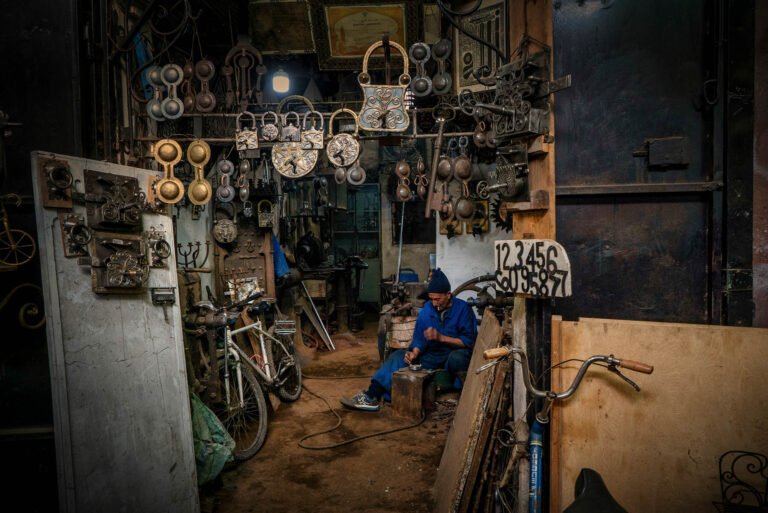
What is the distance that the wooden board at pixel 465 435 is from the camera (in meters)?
2.92

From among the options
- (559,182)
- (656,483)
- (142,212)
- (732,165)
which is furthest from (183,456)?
(732,165)

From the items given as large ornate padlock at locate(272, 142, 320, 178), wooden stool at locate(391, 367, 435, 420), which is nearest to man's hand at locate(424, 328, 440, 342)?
wooden stool at locate(391, 367, 435, 420)

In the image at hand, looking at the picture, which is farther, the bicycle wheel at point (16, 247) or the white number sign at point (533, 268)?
the bicycle wheel at point (16, 247)

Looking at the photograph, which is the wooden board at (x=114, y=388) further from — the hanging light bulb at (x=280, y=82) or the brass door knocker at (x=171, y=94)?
the hanging light bulb at (x=280, y=82)

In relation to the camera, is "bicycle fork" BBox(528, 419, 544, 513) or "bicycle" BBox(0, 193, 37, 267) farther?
"bicycle" BBox(0, 193, 37, 267)

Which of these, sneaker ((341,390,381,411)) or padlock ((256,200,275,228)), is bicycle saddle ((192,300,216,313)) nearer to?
sneaker ((341,390,381,411))

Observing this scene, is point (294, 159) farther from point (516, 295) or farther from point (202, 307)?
point (516, 295)

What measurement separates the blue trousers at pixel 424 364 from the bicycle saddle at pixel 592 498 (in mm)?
3226

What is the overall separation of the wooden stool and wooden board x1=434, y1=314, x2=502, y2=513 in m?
1.29

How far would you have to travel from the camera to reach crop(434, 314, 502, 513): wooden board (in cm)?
292

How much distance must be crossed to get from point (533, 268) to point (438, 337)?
9.69 feet

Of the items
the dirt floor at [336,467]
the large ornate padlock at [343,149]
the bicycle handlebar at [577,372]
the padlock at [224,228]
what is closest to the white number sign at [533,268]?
the bicycle handlebar at [577,372]

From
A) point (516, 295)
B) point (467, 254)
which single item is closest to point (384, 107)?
point (516, 295)

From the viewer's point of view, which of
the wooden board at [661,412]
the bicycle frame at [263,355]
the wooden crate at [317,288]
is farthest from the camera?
the wooden crate at [317,288]
